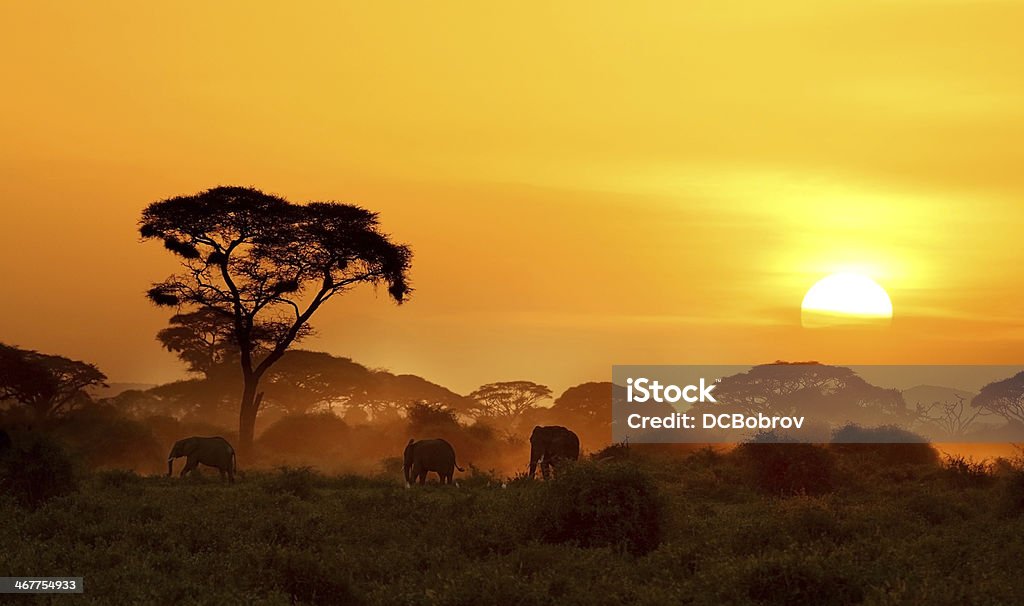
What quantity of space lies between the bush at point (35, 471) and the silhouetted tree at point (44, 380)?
24.1 metres

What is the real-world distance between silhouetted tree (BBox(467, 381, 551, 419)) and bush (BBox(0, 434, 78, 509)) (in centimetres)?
6430

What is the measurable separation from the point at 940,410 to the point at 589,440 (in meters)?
36.8

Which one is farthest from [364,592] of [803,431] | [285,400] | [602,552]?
[285,400]

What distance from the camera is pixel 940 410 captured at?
97.7 meters

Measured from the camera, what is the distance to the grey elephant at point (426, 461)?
3134cm

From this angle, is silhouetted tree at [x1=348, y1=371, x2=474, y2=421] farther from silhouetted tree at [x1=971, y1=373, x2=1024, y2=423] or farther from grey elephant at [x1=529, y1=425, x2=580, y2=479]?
silhouetted tree at [x1=971, y1=373, x2=1024, y2=423]

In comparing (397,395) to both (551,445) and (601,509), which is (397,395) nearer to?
(551,445)

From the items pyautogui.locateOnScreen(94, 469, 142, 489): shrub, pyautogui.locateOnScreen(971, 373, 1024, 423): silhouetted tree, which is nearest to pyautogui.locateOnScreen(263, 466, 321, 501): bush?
pyautogui.locateOnScreen(94, 469, 142, 489): shrub

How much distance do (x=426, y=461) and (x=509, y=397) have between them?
5671 centimetres

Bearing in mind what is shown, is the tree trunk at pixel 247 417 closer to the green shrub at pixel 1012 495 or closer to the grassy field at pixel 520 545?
the grassy field at pixel 520 545

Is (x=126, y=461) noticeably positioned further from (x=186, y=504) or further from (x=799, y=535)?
(x=799, y=535)

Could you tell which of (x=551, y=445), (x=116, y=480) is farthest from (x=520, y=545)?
(x=551, y=445)

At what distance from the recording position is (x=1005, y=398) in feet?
294

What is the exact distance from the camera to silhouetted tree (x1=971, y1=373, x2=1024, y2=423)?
88375mm
